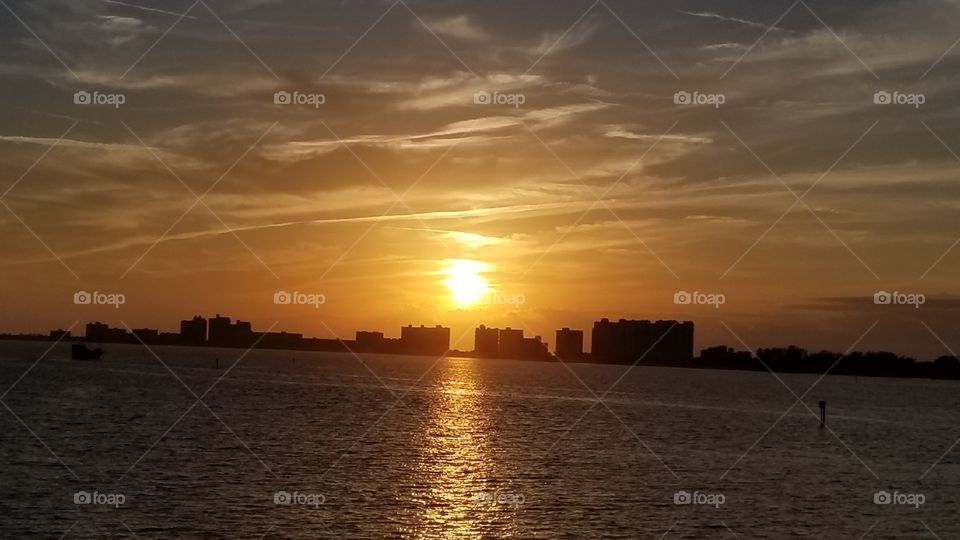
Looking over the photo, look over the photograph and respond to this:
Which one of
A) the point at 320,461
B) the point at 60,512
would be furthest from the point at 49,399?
the point at 60,512

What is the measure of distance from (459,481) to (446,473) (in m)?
3.49

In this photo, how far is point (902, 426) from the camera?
128 m

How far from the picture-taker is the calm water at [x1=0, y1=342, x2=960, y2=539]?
4731cm

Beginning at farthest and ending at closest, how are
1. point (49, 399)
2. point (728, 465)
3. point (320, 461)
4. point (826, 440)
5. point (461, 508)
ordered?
point (49, 399) < point (826, 440) < point (728, 465) < point (320, 461) < point (461, 508)

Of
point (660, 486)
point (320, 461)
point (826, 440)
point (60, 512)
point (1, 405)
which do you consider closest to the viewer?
point (60, 512)

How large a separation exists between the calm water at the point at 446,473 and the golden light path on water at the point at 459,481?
188 millimetres

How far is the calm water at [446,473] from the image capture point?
47.3 m

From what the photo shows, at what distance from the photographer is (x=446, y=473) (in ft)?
212

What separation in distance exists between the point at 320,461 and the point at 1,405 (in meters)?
57.4

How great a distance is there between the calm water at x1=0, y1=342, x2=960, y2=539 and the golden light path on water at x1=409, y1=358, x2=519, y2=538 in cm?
19

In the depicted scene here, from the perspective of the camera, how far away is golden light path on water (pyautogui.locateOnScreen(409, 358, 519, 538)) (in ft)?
152

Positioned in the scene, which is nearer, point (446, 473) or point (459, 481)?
point (459, 481)

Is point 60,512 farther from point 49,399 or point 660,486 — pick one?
→ point 49,399

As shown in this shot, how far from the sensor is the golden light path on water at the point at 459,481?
152ft
